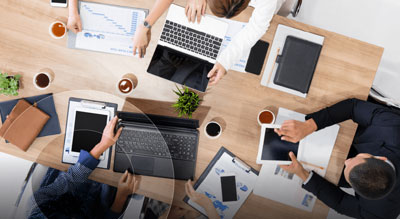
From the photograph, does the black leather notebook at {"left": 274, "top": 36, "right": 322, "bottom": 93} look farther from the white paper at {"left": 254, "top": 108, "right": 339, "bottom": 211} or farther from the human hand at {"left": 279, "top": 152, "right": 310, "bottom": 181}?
the human hand at {"left": 279, "top": 152, "right": 310, "bottom": 181}

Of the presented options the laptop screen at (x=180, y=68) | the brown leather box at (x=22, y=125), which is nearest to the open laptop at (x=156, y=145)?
the laptop screen at (x=180, y=68)

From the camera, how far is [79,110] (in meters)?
1.44

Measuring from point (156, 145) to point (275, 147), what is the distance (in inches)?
24.7

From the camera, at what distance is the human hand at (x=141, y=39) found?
1.43 metres

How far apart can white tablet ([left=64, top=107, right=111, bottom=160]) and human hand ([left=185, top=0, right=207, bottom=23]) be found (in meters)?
0.66

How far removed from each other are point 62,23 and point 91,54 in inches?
8.7

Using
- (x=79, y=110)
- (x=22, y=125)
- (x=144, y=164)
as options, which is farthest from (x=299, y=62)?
(x=22, y=125)

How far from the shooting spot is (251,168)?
1473mm

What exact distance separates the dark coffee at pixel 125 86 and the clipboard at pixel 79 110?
91 millimetres

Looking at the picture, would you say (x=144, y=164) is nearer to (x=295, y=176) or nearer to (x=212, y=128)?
(x=212, y=128)

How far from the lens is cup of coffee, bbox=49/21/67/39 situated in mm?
1463

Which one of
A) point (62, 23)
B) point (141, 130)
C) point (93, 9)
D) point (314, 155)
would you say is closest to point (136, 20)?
point (93, 9)

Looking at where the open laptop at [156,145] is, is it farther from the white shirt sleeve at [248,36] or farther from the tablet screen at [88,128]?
the white shirt sleeve at [248,36]

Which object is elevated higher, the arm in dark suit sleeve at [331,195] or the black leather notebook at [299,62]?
the black leather notebook at [299,62]
